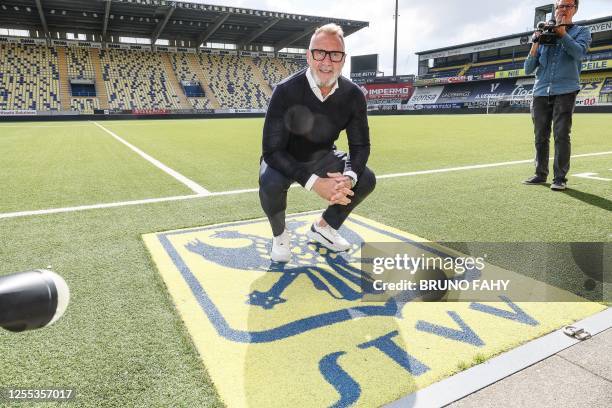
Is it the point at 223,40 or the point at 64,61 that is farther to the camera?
the point at 223,40

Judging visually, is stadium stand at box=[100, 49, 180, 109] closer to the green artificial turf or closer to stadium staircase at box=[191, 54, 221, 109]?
stadium staircase at box=[191, 54, 221, 109]

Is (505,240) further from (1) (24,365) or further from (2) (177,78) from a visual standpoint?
(2) (177,78)

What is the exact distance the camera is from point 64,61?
4025cm

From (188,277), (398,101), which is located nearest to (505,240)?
(188,277)

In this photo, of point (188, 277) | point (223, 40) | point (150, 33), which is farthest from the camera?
point (223, 40)

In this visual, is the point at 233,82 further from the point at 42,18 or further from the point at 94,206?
the point at 94,206

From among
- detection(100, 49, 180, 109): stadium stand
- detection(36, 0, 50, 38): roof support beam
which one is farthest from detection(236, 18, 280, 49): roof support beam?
detection(36, 0, 50, 38): roof support beam

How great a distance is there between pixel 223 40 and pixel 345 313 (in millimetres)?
50485

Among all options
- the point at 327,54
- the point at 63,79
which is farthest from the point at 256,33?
the point at 327,54

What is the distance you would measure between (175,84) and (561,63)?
43.9 meters

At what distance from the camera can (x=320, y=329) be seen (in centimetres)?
182

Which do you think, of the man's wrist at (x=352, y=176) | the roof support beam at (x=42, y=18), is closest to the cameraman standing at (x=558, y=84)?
the man's wrist at (x=352, y=176)

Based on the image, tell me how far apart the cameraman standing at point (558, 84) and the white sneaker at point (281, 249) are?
3468mm

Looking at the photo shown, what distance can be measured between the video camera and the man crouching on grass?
305cm
